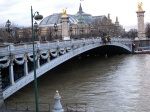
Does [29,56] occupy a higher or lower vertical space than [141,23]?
lower

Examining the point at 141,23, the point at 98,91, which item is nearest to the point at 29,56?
the point at 98,91

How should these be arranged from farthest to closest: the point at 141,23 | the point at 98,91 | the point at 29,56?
the point at 141,23, the point at 98,91, the point at 29,56

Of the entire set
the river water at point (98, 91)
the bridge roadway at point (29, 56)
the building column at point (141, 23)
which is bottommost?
the river water at point (98, 91)

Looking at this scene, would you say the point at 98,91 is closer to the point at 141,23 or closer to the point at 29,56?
the point at 29,56

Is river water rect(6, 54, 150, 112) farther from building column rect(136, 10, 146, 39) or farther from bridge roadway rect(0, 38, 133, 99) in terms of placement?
building column rect(136, 10, 146, 39)

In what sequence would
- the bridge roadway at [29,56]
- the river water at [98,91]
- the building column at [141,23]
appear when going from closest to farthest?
the bridge roadway at [29,56], the river water at [98,91], the building column at [141,23]

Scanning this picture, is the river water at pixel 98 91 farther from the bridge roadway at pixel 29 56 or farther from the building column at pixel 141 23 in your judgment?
the building column at pixel 141 23

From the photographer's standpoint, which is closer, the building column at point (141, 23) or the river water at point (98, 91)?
the river water at point (98, 91)

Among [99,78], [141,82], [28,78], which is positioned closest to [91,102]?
[28,78]

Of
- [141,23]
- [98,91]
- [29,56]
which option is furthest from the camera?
[141,23]

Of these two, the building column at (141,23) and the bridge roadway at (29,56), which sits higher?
the building column at (141,23)

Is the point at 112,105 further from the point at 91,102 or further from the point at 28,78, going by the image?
the point at 28,78

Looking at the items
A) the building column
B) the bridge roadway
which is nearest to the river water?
the bridge roadway

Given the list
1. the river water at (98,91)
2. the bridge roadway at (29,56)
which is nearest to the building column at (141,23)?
the bridge roadway at (29,56)
